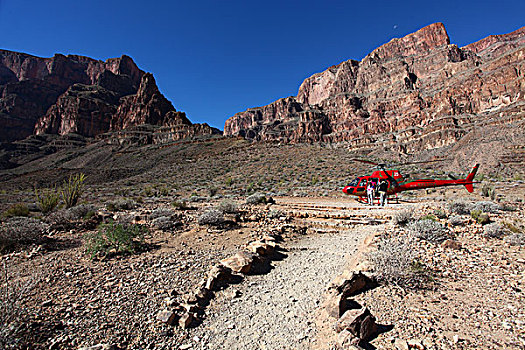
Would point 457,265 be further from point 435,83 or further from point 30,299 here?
point 435,83

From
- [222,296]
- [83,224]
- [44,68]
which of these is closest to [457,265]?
[222,296]

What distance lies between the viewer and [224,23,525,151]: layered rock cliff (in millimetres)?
80438

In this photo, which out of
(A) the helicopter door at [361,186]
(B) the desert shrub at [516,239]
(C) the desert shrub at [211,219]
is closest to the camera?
(B) the desert shrub at [516,239]

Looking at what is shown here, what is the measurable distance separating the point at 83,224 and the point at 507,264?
12441 mm

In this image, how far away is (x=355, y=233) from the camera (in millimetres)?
9148

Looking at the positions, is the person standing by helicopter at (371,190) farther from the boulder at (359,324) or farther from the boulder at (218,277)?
the boulder at (359,324)

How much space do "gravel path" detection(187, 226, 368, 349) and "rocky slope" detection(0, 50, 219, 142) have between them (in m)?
92.6

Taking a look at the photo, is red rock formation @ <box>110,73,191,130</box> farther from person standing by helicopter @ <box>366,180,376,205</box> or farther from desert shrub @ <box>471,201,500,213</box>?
desert shrub @ <box>471,201,500,213</box>

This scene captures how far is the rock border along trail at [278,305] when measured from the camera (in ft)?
Answer: 11.6

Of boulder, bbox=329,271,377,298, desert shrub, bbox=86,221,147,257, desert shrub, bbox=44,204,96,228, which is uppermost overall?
desert shrub, bbox=44,204,96,228

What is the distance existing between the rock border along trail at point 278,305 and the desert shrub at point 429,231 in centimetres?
175

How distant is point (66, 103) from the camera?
130 meters

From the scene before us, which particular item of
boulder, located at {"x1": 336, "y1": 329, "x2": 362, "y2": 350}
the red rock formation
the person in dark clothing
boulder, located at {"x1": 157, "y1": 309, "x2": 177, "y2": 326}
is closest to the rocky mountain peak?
the red rock formation

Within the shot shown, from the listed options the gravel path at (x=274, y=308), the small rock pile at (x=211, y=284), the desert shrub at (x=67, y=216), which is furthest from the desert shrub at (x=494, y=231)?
the desert shrub at (x=67, y=216)
